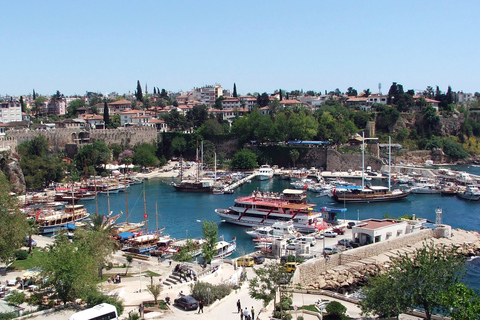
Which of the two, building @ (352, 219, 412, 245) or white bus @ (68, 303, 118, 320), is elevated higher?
white bus @ (68, 303, 118, 320)

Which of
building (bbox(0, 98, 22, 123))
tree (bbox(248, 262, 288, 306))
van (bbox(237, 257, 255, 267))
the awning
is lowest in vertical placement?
the awning

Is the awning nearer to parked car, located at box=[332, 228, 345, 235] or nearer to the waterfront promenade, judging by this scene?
the waterfront promenade

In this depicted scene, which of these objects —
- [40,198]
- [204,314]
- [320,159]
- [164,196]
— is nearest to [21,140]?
[40,198]

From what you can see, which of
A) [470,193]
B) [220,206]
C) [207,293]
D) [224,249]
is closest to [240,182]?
[220,206]

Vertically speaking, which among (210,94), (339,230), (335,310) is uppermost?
(210,94)

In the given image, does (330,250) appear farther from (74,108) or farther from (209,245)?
(74,108)

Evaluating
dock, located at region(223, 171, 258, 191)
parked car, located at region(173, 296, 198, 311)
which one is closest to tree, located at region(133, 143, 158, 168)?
dock, located at region(223, 171, 258, 191)

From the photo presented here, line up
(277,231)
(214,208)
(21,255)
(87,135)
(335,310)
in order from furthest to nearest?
(87,135), (214,208), (277,231), (21,255), (335,310)
